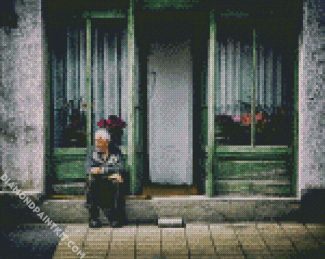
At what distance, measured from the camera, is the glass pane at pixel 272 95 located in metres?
10.5

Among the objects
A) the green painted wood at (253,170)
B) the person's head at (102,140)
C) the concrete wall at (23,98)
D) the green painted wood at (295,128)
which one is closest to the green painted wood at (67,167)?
the concrete wall at (23,98)

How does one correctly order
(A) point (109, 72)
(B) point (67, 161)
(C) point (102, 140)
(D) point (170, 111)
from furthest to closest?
(D) point (170, 111)
(A) point (109, 72)
(B) point (67, 161)
(C) point (102, 140)

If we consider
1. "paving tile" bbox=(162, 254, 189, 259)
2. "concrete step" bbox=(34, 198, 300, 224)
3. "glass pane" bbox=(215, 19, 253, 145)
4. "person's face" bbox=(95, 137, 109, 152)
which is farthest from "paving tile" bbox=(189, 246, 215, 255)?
"glass pane" bbox=(215, 19, 253, 145)

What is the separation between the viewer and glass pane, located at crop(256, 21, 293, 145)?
1048 centimetres

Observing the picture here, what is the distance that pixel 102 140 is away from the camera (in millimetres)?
9820

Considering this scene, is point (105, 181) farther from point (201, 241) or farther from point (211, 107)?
point (211, 107)

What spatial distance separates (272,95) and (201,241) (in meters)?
2.69

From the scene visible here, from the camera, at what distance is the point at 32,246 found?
8.88 meters

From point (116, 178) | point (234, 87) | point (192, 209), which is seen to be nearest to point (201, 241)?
point (192, 209)

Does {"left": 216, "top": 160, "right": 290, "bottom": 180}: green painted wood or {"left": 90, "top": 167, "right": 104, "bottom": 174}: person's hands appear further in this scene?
{"left": 216, "top": 160, "right": 290, "bottom": 180}: green painted wood

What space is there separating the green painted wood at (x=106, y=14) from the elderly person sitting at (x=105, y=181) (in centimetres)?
172

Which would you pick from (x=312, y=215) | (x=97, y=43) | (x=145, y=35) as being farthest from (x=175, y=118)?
(x=312, y=215)

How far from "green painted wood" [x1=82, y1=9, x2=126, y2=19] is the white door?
1.91 m

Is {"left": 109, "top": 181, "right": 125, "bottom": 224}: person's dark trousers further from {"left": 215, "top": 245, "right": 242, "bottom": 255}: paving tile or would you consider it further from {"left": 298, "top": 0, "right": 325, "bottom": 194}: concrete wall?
{"left": 298, "top": 0, "right": 325, "bottom": 194}: concrete wall
